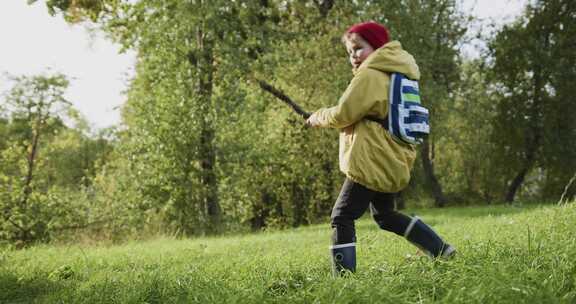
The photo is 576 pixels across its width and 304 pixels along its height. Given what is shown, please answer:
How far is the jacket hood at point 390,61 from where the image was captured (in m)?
3.51

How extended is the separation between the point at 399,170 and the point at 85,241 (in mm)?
8402

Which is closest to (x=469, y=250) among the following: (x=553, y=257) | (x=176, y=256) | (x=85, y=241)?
(x=553, y=257)

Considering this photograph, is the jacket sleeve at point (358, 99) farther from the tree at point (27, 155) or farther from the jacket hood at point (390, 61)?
the tree at point (27, 155)

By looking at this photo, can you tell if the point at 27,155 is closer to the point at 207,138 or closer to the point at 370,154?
Answer: the point at 207,138

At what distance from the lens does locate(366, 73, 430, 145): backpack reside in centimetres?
347

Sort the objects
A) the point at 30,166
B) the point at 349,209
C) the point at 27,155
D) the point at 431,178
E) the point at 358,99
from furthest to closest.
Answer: the point at 431,178
the point at 27,155
the point at 30,166
the point at 349,209
the point at 358,99

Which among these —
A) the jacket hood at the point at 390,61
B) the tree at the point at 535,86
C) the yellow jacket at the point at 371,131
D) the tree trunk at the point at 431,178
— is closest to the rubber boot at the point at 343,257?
the yellow jacket at the point at 371,131

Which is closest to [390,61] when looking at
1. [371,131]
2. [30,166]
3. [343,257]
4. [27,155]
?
[371,131]

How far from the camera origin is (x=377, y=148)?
343 cm

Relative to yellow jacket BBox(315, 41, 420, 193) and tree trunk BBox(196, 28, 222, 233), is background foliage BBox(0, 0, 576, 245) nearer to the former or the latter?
tree trunk BBox(196, 28, 222, 233)

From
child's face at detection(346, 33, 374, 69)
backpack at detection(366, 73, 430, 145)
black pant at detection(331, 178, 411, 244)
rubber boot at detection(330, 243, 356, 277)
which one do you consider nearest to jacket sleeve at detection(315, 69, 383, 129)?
backpack at detection(366, 73, 430, 145)

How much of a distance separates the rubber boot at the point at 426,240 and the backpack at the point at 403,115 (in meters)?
0.64

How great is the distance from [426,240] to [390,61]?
136 cm

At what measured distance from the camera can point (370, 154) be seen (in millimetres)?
3422
